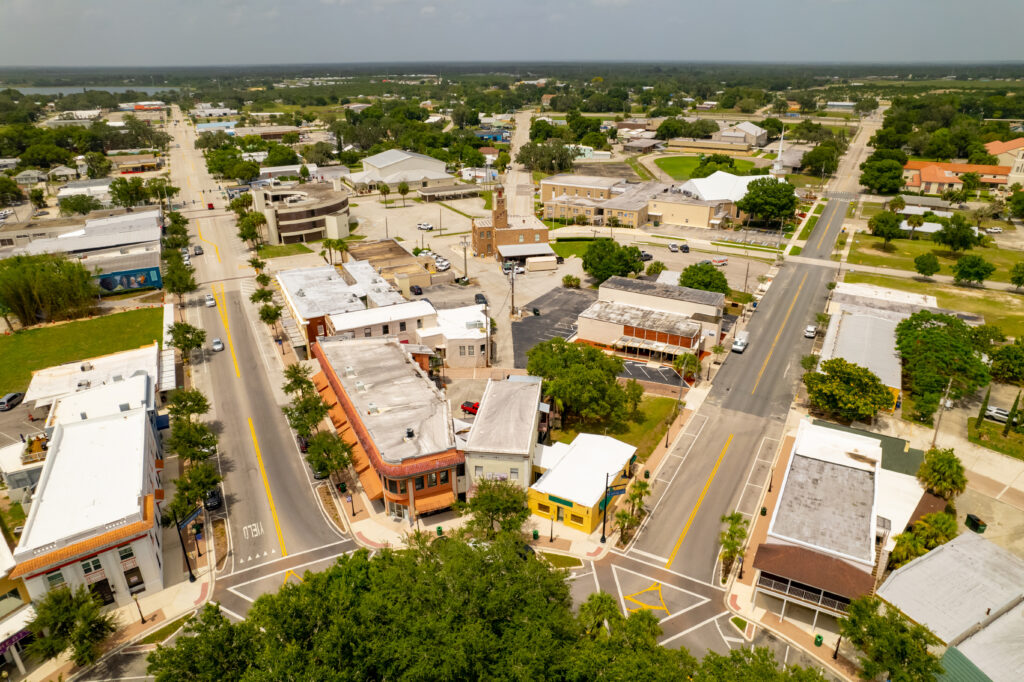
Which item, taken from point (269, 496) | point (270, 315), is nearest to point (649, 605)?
point (269, 496)

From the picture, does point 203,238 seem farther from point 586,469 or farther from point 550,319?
point 586,469

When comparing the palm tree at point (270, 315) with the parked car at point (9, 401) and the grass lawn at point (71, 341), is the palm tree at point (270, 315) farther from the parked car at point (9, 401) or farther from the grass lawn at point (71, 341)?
the parked car at point (9, 401)

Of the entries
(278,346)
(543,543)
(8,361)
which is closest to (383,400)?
(543,543)

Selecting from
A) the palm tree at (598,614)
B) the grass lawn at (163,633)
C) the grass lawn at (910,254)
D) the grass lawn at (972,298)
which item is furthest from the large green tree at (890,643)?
the grass lawn at (910,254)

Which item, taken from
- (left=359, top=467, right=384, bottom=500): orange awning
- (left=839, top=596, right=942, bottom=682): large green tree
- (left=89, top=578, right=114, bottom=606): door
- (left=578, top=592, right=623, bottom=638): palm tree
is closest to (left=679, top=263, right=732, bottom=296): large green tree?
(left=839, top=596, right=942, bottom=682): large green tree

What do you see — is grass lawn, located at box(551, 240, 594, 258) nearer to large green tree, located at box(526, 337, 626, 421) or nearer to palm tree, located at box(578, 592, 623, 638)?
A: large green tree, located at box(526, 337, 626, 421)

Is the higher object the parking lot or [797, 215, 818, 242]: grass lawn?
[797, 215, 818, 242]: grass lawn
